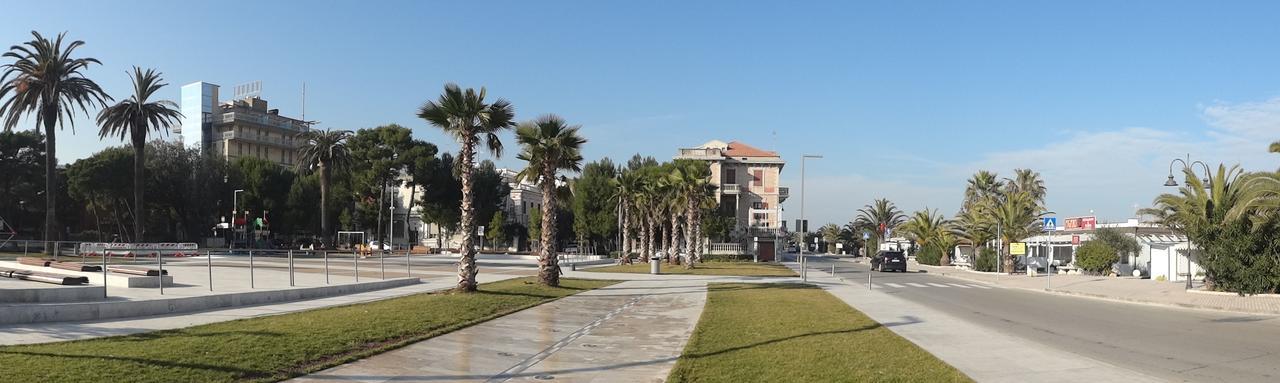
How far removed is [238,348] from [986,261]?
1968 inches

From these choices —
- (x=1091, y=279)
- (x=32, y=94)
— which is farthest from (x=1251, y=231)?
(x=32, y=94)

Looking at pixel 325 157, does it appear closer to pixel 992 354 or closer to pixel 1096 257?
pixel 1096 257

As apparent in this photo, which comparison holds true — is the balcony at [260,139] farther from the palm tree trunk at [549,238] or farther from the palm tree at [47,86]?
the palm tree trunk at [549,238]

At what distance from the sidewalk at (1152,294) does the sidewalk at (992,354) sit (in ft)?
32.4

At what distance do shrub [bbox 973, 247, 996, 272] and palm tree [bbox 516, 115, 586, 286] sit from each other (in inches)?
1362

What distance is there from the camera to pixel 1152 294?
26797mm

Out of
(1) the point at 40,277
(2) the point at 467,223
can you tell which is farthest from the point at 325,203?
(1) the point at 40,277

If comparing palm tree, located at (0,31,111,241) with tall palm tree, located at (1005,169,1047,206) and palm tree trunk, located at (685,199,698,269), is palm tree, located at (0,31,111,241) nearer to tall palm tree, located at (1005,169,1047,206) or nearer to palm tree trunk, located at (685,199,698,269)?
palm tree trunk, located at (685,199,698,269)

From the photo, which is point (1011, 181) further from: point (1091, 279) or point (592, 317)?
point (592, 317)

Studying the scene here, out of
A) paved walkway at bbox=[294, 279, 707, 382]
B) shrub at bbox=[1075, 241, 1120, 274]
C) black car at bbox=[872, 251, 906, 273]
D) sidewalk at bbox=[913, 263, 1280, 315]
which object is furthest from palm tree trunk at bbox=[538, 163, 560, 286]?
black car at bbox=[872, 251, 906, 273]

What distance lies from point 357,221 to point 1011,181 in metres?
71.1

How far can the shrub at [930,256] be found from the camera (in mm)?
65500

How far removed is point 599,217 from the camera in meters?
81.5

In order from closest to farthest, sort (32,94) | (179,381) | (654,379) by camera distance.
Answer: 1. (179,381)
2. (654,379)
3. (32,94)
